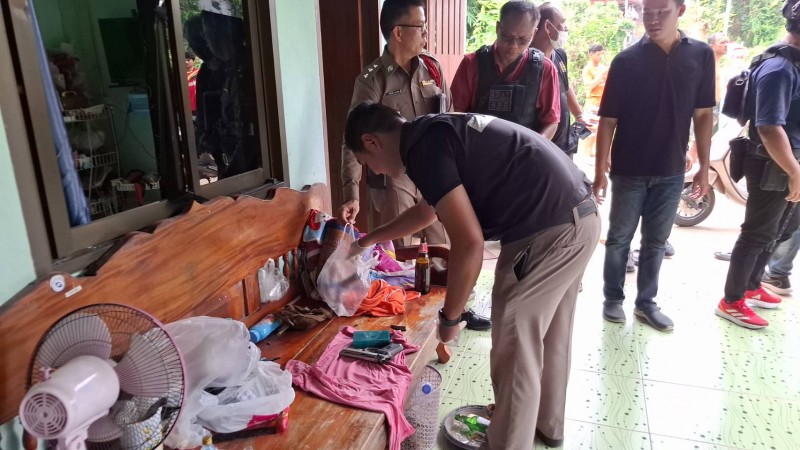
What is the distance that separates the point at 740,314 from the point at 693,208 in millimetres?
2045

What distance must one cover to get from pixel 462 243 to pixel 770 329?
246 centimetres

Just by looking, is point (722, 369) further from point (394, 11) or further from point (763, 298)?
point (394, 11)

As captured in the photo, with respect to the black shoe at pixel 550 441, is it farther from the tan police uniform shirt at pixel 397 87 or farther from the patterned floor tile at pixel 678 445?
the tan police uniform shirt at pixel 397 87

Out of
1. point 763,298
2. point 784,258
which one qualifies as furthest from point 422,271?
point 784,258

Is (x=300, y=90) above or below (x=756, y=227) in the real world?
above

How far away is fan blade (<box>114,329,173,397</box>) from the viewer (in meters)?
1.07

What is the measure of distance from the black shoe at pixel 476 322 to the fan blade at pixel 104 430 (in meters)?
2.05

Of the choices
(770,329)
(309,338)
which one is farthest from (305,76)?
(770,329)

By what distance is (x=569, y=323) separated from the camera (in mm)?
1850

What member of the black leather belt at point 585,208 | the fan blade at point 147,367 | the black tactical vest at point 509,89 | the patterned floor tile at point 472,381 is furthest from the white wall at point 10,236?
the black tactical vest at point 509,89

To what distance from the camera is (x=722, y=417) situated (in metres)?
2.14

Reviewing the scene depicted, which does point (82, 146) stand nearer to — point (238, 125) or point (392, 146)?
point (238, 125)

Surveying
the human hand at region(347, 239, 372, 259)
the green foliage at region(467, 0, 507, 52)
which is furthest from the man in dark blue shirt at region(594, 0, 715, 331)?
the green foliage at region(467, 0, 507, 52)

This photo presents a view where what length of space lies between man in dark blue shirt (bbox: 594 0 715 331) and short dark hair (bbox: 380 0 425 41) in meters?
1.12
